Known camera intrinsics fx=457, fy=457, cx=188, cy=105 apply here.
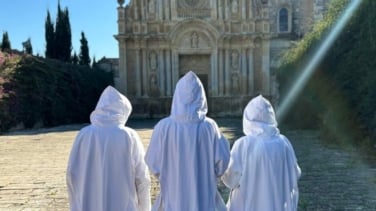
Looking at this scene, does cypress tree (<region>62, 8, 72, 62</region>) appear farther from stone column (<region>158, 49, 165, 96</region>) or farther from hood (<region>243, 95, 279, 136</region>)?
hood (<region>243, 95, 279, 136</region>)

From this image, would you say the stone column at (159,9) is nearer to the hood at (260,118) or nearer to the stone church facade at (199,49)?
the stone church facade at (199,49)

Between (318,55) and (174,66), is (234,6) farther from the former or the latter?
(318,55)

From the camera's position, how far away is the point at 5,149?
12289 millimetres

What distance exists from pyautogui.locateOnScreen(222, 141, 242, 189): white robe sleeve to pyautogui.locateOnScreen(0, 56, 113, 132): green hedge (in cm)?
1494

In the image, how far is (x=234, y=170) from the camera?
3.91 m

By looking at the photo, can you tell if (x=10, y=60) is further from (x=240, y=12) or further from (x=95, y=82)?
(x=240, y=12)

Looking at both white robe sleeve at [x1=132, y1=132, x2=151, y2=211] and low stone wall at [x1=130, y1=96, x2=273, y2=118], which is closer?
white robe sleeve at [x1=132, y1=132, x2=151, y2=211]

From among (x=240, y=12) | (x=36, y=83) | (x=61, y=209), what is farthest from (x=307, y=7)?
(x=61, y=209)

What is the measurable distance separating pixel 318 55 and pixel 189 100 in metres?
10.8

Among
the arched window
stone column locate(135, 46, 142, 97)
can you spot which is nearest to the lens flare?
stone column locate(135, 46, 142, 97)

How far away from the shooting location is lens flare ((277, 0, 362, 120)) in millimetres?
11527

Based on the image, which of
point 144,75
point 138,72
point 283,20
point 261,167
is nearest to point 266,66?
point 283,20

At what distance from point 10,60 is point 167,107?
37.2ft

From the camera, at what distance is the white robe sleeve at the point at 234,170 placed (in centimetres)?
391
